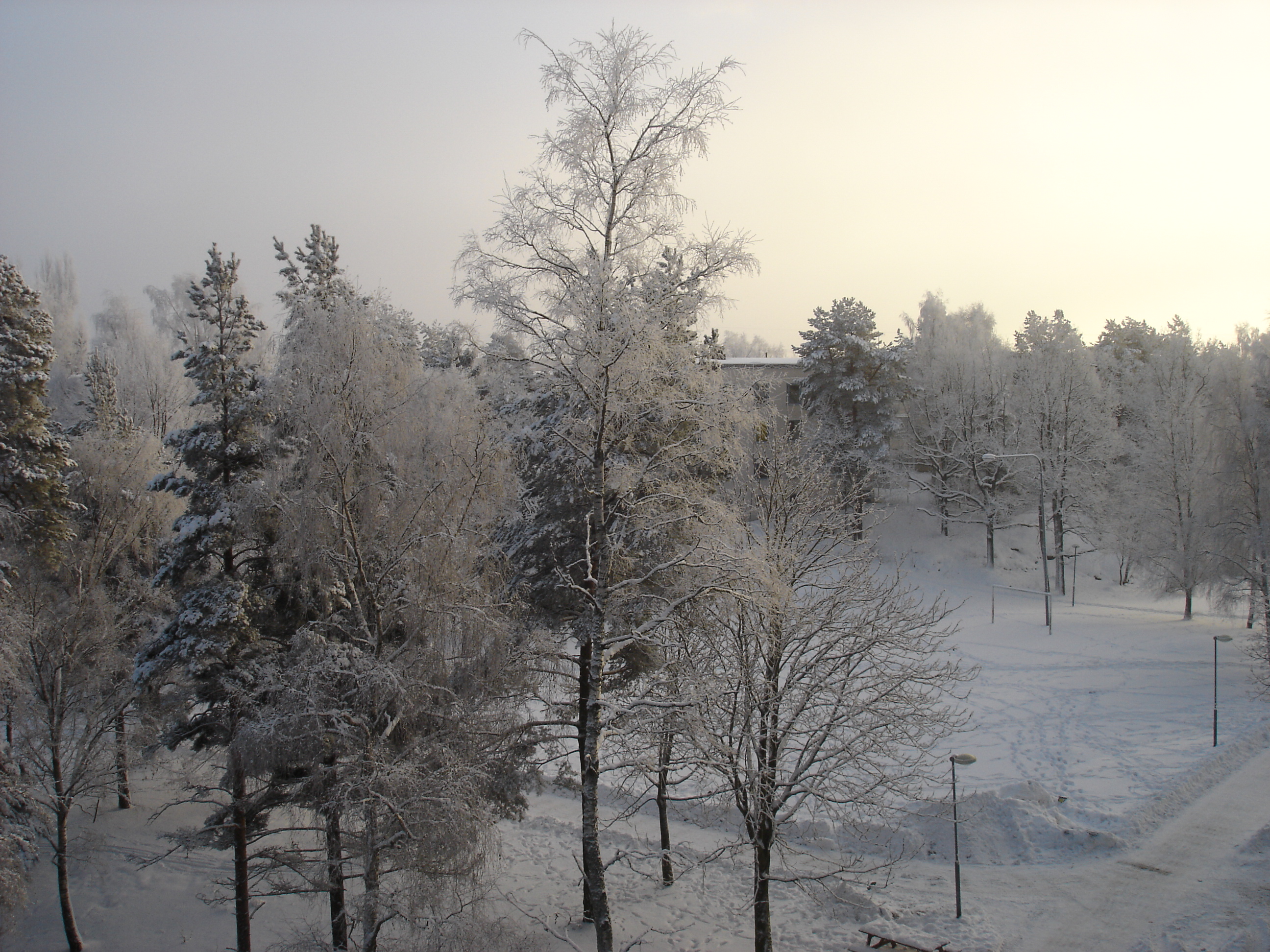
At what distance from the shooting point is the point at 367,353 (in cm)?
1133

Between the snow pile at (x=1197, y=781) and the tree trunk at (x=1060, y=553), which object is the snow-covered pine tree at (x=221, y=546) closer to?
the snow pile at (x=1197, y=781)

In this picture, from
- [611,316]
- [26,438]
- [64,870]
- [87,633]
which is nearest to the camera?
[611,316]

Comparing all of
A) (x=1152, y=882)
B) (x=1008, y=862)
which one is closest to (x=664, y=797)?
(x=1008, y=862)

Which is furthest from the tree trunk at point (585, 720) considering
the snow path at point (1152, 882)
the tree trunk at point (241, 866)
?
the snow path at point (1152, 882)

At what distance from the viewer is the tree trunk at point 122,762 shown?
1820 centimetres

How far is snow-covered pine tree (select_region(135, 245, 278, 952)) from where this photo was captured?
12.0 m

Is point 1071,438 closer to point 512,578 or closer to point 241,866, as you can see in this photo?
point 512,578

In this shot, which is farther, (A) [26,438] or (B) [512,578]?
(A) [26,438]

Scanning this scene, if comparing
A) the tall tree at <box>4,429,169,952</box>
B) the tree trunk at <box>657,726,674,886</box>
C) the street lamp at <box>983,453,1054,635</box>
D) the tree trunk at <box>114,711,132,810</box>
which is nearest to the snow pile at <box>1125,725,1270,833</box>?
the street lamp at <box>983,453,1054,635</box>

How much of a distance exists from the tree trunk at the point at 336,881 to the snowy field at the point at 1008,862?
0.62 metres

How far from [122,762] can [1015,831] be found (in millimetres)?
22227

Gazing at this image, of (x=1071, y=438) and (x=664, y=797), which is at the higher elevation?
(x=1071, y=438)

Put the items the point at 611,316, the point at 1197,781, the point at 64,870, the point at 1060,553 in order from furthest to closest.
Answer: the point at 1060,553 < the point at 1197,781 < the point at 64,870 < the point at 611,316

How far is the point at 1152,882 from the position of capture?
44.1 ft
